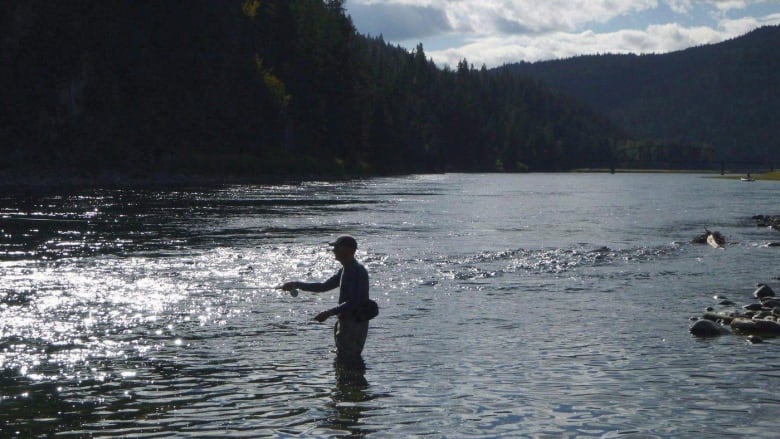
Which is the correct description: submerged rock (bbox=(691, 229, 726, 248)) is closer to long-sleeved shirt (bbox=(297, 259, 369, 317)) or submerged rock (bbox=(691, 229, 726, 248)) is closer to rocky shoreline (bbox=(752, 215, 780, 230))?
rocky shoreline (bbox=(752, 215, 780, 230))

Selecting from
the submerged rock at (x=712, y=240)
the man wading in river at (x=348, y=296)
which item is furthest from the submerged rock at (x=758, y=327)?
the submerged rock at (x=712, y=240)

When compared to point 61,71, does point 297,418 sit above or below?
below

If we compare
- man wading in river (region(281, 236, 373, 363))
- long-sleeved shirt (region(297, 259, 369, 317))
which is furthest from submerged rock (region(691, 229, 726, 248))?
long-sleeved shirt (region(297, 259, 369, 317))

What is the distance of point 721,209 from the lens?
2859 inches

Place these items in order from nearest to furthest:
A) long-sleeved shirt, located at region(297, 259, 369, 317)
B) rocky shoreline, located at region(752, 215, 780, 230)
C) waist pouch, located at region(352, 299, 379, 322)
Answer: long-sleeved shirt, located at region(297, 259, 369, 317) → waist pouch, located at region(352, 299, 379, 322) → rocky shoreline, located at region(752, 215, 780, 230)

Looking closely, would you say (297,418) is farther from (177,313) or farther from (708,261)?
(708,261)

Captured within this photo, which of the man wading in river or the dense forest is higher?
the dense forest

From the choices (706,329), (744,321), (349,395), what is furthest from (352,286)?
(744,321)

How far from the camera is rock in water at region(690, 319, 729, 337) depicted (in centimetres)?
1934

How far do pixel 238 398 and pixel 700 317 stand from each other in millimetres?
12509

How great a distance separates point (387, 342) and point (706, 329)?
687 cm

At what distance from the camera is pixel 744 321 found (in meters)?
19.8

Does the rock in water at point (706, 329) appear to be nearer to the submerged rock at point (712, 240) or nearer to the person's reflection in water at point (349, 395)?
the person's reflection in water at point (349, 395)

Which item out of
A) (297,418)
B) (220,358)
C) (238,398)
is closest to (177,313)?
(220,358)
